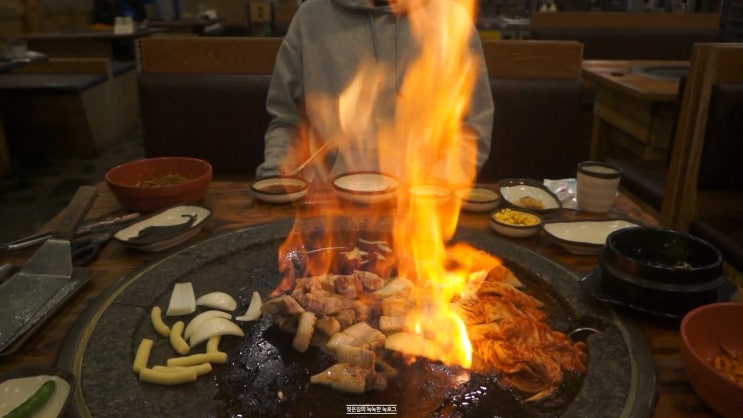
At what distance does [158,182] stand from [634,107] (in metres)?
3.57

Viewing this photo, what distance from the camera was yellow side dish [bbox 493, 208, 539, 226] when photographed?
1.85 meters

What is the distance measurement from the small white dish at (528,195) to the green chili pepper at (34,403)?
147 centimetres

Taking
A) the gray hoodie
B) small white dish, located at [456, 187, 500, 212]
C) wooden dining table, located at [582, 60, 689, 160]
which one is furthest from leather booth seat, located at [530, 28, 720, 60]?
small white dish, located at [456, 187, 500, 212]

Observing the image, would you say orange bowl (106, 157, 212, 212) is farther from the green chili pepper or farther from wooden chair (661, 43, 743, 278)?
wooden chair (661, 43, 743, 278)

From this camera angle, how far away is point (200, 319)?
1385 mm

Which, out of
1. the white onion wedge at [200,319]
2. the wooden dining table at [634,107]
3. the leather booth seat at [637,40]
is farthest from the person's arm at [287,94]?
the leather booth seat at [637,40]

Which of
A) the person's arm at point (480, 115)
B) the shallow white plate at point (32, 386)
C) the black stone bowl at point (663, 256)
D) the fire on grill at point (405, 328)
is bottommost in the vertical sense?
the fire on grill at point (405, 328)

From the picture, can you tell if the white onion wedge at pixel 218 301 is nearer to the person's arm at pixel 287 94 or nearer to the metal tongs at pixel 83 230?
the metal tongs at pixel 83 230

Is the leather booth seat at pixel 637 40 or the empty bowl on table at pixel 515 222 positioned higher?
the leather booth seat at pixel 637 40

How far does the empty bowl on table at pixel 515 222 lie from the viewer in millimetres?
1819

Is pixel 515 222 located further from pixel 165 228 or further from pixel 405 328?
pixel 165 228

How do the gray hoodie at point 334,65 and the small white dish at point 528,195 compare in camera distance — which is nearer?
the small white dish at point 528,195

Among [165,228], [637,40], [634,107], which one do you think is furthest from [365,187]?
[637,40]

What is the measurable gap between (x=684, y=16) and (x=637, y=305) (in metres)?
6.40
